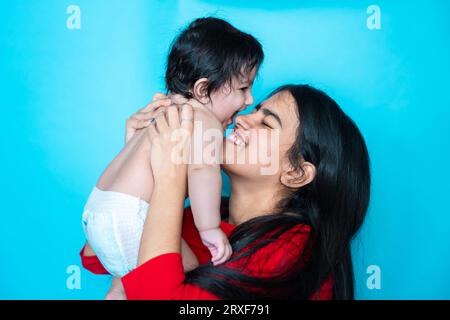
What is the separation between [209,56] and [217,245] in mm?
539

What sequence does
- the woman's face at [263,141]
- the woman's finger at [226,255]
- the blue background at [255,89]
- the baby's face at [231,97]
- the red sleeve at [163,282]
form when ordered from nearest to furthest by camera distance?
the red sleeve at [163,282] → the woman's finger at [226,255] → the woman's face at [263,141] → the baby's face at [231,97] → the blue background at [255,89]

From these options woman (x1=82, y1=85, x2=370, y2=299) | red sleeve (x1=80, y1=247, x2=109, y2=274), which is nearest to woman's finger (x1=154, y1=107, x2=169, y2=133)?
woman (x1=82, y1=85, x2=370, y2=299)

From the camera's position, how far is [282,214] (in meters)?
1.18

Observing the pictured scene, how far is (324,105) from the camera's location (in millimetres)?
1197

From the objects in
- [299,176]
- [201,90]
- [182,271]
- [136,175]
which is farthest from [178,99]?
[182,271]

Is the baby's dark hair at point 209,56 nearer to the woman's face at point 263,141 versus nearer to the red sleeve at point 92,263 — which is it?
the woman's face at point 263,141

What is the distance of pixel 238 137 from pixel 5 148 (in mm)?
903

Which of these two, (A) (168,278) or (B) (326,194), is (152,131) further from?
(B) (326,194)

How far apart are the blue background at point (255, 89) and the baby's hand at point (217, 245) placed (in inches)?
26.6

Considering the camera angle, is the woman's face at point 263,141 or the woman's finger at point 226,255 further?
the woman's face at point 263,141

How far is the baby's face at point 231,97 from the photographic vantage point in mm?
1281

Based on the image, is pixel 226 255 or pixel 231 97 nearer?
pixel 226 255

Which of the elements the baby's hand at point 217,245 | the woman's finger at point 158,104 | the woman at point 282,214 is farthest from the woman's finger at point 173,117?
the baby's hand at point 217,245
